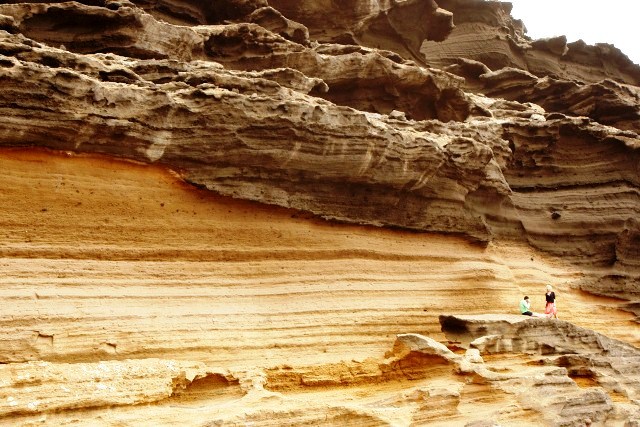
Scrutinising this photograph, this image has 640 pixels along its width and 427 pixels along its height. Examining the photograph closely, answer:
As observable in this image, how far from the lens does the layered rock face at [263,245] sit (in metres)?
7.61

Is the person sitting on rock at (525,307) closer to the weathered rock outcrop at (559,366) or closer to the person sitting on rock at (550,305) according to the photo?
the person sitting on rock at (550,305)

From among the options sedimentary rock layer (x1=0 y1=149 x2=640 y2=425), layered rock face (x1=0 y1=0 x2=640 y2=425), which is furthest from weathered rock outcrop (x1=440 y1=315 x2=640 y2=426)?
sedimentary rock layer (x1=0 y1=149 x2=640 y2=425)

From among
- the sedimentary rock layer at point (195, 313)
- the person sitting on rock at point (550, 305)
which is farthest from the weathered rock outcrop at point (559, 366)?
the person sitting on rock at point (550, 305)

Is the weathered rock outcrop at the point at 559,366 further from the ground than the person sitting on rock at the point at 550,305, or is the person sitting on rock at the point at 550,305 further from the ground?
the person sitting on rock at the point at 550,305

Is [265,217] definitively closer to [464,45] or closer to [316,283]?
[316,283]

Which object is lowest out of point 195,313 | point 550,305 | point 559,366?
point 559,366

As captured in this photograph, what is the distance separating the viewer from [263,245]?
380 inches

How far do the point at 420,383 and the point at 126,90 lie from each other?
588cm

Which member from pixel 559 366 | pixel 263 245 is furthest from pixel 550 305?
pixel 263 245

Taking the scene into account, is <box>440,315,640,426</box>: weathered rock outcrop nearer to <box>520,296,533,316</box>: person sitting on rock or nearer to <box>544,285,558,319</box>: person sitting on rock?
<box>520,296,533,316</box>: person sitting on rock

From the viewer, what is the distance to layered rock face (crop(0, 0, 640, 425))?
7609 millimetres

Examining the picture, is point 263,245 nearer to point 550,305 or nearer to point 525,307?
point 525,307

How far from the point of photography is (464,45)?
22.2 meters

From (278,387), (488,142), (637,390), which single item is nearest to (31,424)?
(278,387)
